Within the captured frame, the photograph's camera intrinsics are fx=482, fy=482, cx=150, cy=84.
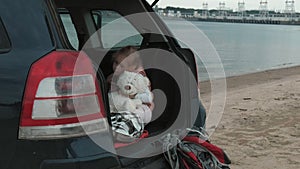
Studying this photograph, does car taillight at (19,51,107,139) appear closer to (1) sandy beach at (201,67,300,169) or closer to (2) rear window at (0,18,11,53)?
(2) rear window at (0,18,11,53)

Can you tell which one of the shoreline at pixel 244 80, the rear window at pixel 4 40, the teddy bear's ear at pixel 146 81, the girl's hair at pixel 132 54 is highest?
the rear window at pixel 4 40

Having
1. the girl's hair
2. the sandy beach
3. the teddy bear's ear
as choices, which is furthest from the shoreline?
the teddy bear's ear

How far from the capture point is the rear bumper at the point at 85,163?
7.41 ft

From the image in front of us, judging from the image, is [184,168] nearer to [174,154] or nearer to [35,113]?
[174,154]

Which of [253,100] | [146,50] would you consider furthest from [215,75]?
[146,50]

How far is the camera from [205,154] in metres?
3.13

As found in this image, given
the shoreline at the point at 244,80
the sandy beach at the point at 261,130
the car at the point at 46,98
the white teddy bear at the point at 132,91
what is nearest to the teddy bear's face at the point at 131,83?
the white teddy bear at the point at 132,91

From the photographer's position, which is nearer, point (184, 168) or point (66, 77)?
point (66, 77)

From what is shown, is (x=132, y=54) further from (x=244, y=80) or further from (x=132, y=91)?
(x=244, y=80)

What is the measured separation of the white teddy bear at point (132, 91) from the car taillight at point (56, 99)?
43.5 inches

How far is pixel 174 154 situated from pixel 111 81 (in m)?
1.01

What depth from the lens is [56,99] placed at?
2.28m

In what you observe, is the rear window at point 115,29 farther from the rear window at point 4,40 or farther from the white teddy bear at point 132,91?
the rear window at point 4,40

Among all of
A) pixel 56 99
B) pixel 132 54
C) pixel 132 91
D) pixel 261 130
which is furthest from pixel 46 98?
pixel 261 130
